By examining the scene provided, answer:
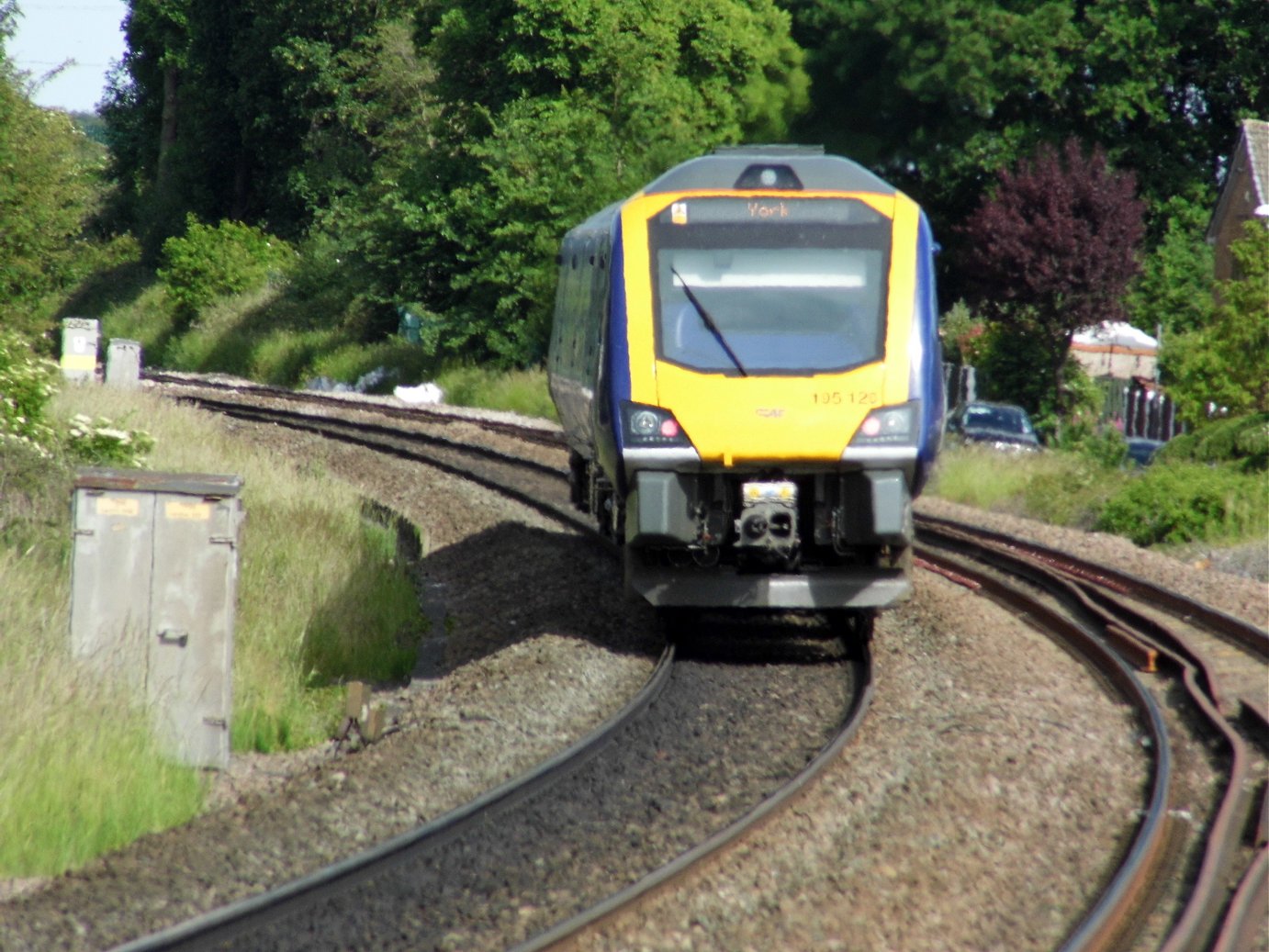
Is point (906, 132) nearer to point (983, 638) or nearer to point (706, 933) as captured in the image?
point (983, 638)

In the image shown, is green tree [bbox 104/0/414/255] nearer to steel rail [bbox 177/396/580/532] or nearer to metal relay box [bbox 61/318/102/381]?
steel rail [bbox 177/396/580/532]

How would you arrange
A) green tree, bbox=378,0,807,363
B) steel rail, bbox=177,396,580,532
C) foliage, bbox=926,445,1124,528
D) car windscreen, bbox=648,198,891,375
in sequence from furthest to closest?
1. green tree, bbox=378,0,807,363
2. foliage, bbox=926,445,1124,528
3. steel rail, bbox=177,396,580,532
4. car windscreen, bbox=648,198,891,375

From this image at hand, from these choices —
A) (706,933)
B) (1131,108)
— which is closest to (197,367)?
(1131,108)

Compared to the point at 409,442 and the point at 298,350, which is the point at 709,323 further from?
the point at 298,350

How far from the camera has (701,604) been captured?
9.95 m

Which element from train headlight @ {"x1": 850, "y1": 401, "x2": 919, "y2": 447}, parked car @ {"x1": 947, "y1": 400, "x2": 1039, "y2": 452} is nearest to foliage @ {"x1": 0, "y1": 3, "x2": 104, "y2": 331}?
parked car @ {"x1": 947, "y1": 400, "x2": 1039, "y2": 452}

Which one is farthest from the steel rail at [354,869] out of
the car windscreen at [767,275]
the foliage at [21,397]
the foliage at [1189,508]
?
the foliage at [1189,508]

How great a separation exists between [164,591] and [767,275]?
4.13 meters

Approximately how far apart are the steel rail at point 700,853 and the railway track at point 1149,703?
18mm

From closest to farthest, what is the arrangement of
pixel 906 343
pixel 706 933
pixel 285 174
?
pixel 706 933
pixel 906 343
pixel 285 174

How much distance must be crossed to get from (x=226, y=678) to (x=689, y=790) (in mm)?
2507

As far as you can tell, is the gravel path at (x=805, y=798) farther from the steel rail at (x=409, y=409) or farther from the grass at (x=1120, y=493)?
the steel rail at (x=409, y=409)

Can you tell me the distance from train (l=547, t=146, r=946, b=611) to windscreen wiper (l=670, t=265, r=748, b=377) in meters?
0.01

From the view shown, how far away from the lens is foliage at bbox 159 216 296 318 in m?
53.9
